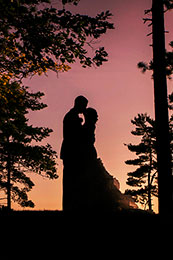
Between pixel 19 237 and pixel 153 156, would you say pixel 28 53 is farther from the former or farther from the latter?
pixel 153 156

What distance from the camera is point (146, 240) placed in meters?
6.75

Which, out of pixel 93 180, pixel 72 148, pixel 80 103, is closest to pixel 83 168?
pixel 93 180

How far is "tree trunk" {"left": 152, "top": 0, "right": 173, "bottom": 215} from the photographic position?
10.2 metres

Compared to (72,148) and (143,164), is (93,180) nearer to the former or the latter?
(72,148)

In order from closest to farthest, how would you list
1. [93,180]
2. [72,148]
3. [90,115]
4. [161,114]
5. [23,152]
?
1. [93,180]
2. [72,148]
3. [90,115]
4. [161,114]
5. [23,152]

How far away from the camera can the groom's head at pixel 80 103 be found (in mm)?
8234

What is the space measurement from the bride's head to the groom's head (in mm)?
144

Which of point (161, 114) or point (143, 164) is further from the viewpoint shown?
point (143, 164)

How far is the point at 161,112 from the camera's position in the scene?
35.0ft

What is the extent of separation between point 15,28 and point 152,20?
5.27 metres

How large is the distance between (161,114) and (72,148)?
13.6 feet

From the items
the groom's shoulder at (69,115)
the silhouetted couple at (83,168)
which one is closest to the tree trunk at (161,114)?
the silhouetted couple at (83,168)

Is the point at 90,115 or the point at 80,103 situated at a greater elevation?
the point at 80,103

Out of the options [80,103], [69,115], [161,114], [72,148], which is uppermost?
[161,114]
